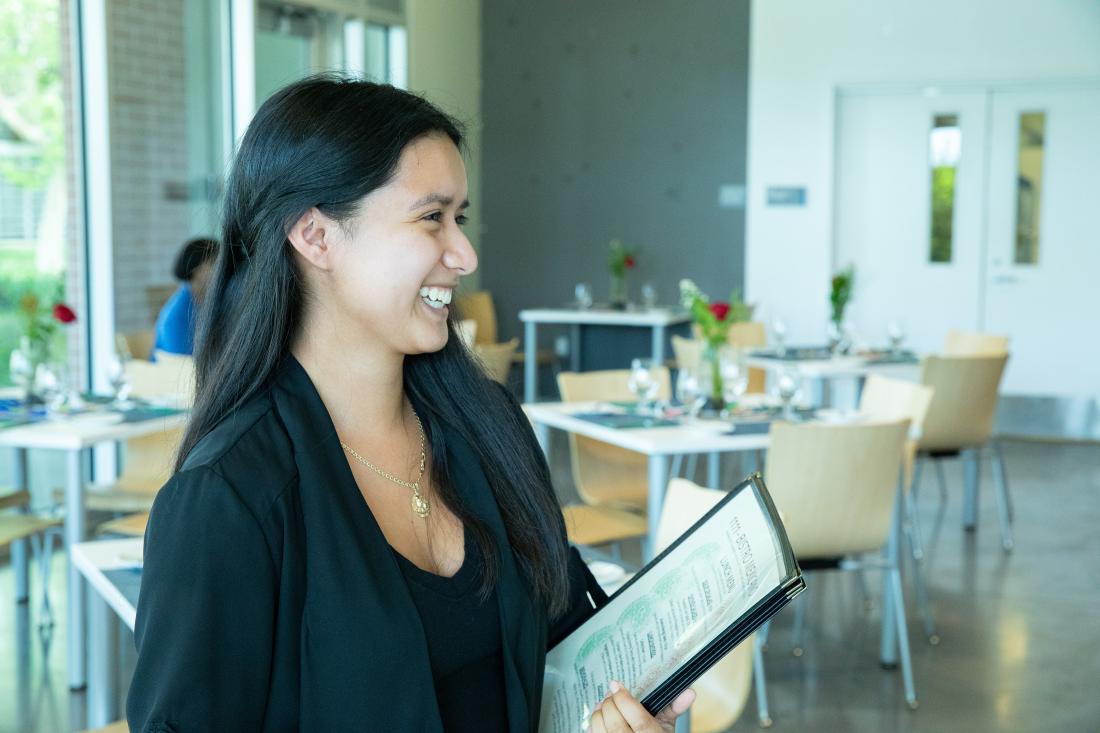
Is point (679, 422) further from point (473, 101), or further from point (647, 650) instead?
point (473, 101)

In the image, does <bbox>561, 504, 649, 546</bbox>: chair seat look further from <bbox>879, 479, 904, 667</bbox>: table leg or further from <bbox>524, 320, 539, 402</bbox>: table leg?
<bbox>524, 320, 539, 402</bbox>: table leg

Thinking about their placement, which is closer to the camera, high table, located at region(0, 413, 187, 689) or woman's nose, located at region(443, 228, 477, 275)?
woman's nose, located at region(443, 228, 477, 275)

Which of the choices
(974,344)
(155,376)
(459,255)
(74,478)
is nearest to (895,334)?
(974,344)

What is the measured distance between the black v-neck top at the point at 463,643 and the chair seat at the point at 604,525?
235 cm

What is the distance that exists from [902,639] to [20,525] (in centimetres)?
301

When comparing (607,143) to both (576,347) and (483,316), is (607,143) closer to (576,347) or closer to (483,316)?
(483,316)

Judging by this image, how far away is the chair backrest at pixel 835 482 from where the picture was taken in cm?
374

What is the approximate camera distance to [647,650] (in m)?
1.47

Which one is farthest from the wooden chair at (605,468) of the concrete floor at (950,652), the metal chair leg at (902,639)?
the metal chair leg at (902,639)

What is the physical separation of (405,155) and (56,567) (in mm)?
4740

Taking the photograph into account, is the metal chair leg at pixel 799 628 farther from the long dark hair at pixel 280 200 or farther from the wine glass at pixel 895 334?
the long dark hair at pixel 280 200

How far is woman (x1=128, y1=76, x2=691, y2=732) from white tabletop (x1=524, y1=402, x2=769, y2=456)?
2.31 meters

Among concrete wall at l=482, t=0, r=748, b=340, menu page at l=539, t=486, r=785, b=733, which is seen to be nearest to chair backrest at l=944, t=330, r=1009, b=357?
concrete wall at l=482, t=0, r=748, b=340

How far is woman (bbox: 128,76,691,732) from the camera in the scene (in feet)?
4.05
